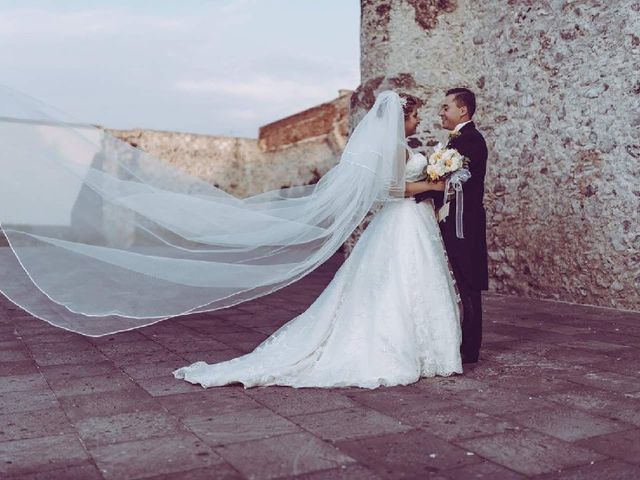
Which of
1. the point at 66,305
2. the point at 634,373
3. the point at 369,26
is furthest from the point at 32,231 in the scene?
the point at 369,26

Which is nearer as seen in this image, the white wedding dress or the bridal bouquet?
the white wedding dress

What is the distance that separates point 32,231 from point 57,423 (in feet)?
4.16

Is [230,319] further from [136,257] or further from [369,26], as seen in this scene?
[369,26]

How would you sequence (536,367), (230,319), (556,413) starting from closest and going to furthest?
(556,413), (536,367), (230,319)

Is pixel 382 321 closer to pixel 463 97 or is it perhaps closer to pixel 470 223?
pixel 470 223

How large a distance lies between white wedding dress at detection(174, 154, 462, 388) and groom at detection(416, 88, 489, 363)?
0.13 metres

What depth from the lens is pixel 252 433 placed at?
2.80 metres

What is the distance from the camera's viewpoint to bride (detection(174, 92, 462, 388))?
3.72 m

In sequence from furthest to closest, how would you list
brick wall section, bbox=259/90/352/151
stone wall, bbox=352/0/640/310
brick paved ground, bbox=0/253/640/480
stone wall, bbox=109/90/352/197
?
stone wall, bbox=109/90/352/197 < brick wall section, bbox=259/90/352/151 < stone wall, bbox=352/0/640/310 < brick paved ground, bbox=0/253/640/480

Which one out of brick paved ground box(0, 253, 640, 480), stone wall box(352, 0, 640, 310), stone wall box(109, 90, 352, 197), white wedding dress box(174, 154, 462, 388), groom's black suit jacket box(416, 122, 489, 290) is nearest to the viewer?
brick paved ground box(0, 253, 640, 480)

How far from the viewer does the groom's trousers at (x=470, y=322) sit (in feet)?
13.8

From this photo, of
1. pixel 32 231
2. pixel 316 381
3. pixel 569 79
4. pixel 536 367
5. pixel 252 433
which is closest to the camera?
pixel 252 433

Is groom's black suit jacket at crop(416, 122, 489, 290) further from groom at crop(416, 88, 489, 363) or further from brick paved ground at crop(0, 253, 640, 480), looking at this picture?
brick paved ground at crop(0, 253, 640, 480)

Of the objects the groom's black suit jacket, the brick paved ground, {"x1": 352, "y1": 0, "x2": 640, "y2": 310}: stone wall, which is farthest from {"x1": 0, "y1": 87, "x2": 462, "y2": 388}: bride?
{"x1": 352, "y1": 0, "x2": 640, "y2": 310}: stone wall
